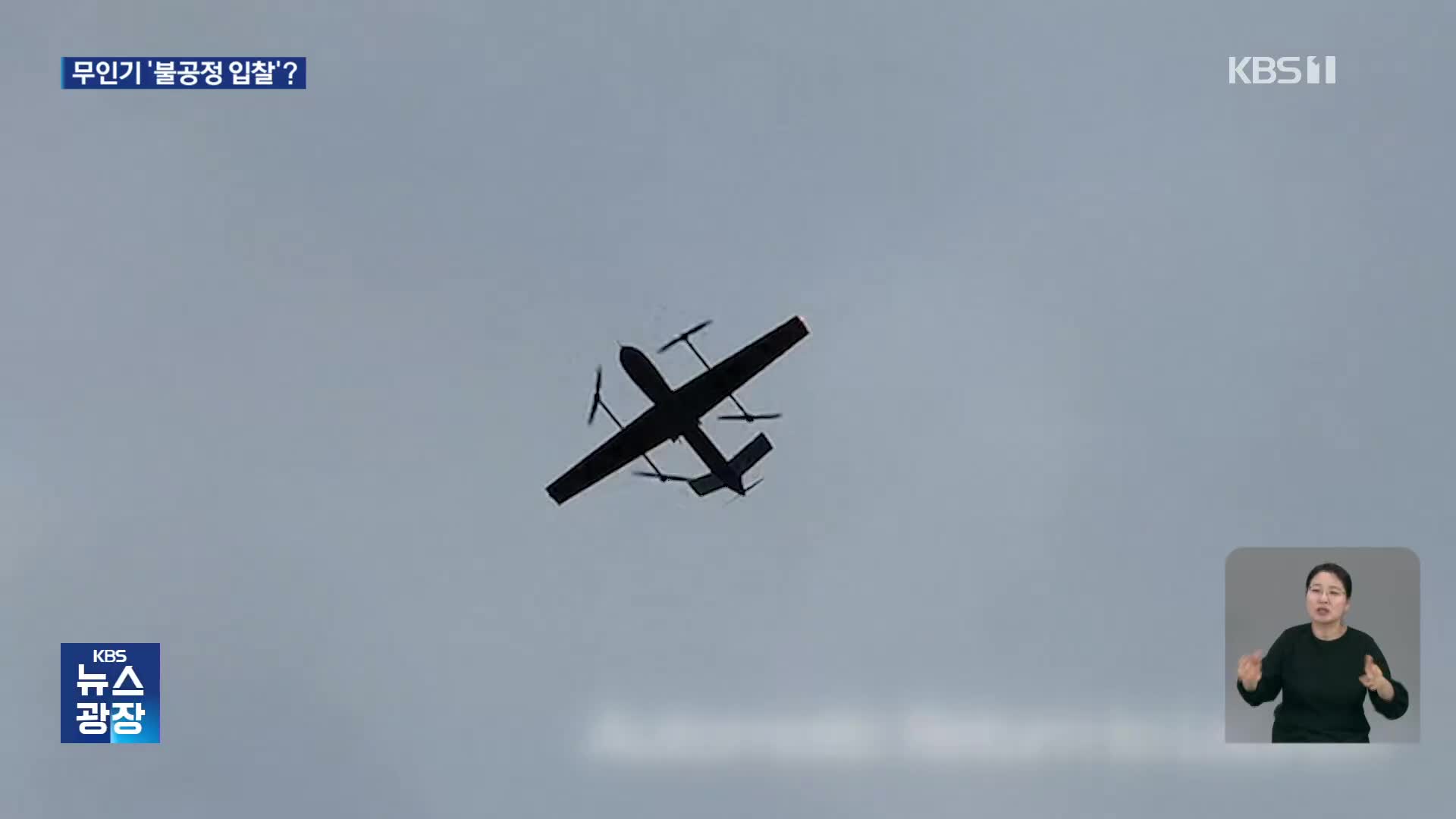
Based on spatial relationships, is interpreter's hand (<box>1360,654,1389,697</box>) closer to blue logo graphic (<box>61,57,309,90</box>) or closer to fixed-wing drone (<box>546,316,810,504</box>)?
fixed-wing drone (<box>546,316,810,504</box>)

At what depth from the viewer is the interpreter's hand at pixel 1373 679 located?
117ft

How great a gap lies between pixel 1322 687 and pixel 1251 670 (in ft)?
6.37

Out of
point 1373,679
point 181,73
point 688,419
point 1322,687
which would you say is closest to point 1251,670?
point 1322,687

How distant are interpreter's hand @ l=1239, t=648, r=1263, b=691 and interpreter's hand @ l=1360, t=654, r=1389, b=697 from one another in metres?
2.77

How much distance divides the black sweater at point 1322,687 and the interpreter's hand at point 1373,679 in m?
0.12

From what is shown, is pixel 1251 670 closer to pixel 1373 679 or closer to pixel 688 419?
pixel 1373 679

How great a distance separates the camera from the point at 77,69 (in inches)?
1494

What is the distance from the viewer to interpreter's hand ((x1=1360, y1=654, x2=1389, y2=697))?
35.8 meters

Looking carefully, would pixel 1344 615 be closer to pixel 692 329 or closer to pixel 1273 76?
pixel 1273 76

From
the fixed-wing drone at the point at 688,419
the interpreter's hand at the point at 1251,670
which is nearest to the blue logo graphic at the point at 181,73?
the fixed-wing drone at the point at 688,419

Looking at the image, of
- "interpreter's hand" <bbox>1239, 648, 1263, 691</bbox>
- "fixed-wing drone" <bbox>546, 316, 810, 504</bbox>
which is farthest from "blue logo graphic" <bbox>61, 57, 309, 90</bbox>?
"interpreter's hand" <bbox>1239, 648, 1263, 691</bbox>

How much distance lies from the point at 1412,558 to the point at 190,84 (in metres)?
40.6

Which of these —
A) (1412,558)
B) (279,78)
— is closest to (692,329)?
(279,78)

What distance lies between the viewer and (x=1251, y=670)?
3662cm
